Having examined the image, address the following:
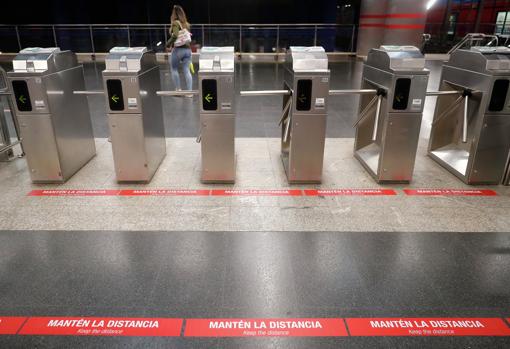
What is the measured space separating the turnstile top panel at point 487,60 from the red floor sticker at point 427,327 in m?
2.12

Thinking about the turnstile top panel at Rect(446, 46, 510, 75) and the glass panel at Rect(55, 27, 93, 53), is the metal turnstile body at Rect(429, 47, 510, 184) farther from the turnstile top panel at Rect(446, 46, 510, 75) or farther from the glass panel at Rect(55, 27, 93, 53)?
the glass panel at Rect(55, 27, 93, 53)

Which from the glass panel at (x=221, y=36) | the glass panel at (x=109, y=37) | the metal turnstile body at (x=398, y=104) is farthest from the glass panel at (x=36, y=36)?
the metal turnstile body at (x=398, y=104)

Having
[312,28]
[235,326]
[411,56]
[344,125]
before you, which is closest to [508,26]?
[312,28]

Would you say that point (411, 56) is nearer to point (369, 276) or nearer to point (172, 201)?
point (369, 276)

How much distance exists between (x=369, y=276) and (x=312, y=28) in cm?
1180

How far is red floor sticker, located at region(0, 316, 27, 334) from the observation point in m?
1.72

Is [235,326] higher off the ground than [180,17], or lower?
lower

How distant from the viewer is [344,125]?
504 centimetres

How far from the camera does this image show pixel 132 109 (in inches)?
117

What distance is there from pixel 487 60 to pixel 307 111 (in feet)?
5.05

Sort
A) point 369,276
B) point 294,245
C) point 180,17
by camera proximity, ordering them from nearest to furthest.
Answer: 1. point 369,276
2. point 294,245
3. point 180,17

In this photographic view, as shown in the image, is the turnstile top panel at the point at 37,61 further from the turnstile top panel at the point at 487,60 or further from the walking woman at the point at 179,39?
the turnstile top panel at the point at 487,60

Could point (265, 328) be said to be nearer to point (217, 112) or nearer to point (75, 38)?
point (217, 112)

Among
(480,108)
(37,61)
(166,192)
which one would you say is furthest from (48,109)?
(480,108)
